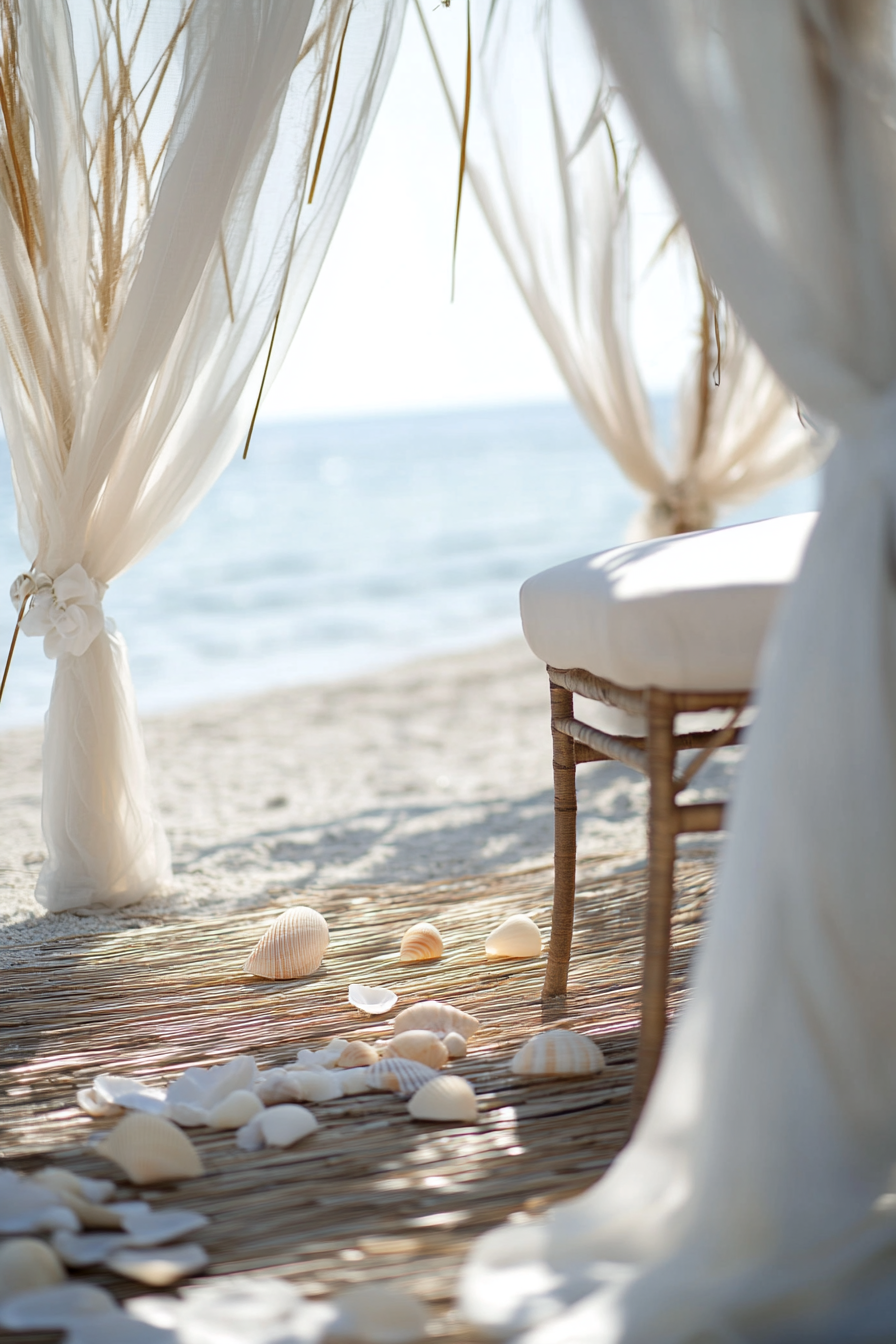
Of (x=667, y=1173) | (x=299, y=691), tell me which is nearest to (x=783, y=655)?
(x=667, y=1173)

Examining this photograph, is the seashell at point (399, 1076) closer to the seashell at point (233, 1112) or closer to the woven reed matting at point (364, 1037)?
the woven reed matting at point (364, 1037)

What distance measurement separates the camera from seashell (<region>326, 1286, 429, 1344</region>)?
0.78 meters

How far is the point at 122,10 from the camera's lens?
5.34 feet

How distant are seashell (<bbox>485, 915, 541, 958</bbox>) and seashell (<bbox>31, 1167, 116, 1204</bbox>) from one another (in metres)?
0.69

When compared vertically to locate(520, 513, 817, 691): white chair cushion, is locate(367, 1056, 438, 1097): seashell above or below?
below

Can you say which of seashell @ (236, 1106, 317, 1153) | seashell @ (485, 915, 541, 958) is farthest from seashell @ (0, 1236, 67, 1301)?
seashell @ (485, 915, 541, 958)

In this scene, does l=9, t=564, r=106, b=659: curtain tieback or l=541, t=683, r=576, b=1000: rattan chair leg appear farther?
l=9, t=564, r=106, b=659: curtain tieback

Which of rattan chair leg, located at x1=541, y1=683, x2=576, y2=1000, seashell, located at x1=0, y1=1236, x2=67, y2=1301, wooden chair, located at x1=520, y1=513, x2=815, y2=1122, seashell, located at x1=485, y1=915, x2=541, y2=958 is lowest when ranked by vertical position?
seashell, located at x1=0, y1=1236, x2=67, y2=1301

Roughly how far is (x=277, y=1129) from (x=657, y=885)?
1.41 ft

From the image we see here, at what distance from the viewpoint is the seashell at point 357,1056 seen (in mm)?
1235

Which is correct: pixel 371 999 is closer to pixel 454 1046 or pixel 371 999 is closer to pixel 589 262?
A: pixel 454 1046

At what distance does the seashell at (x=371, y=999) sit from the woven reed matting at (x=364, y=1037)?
0.01 m

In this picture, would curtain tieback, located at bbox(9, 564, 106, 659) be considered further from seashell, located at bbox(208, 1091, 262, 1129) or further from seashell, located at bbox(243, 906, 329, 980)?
seashell, located at bbox(208, 1091, 262, 1129)

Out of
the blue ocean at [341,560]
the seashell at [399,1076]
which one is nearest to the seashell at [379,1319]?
the seashell at [399,1076]
